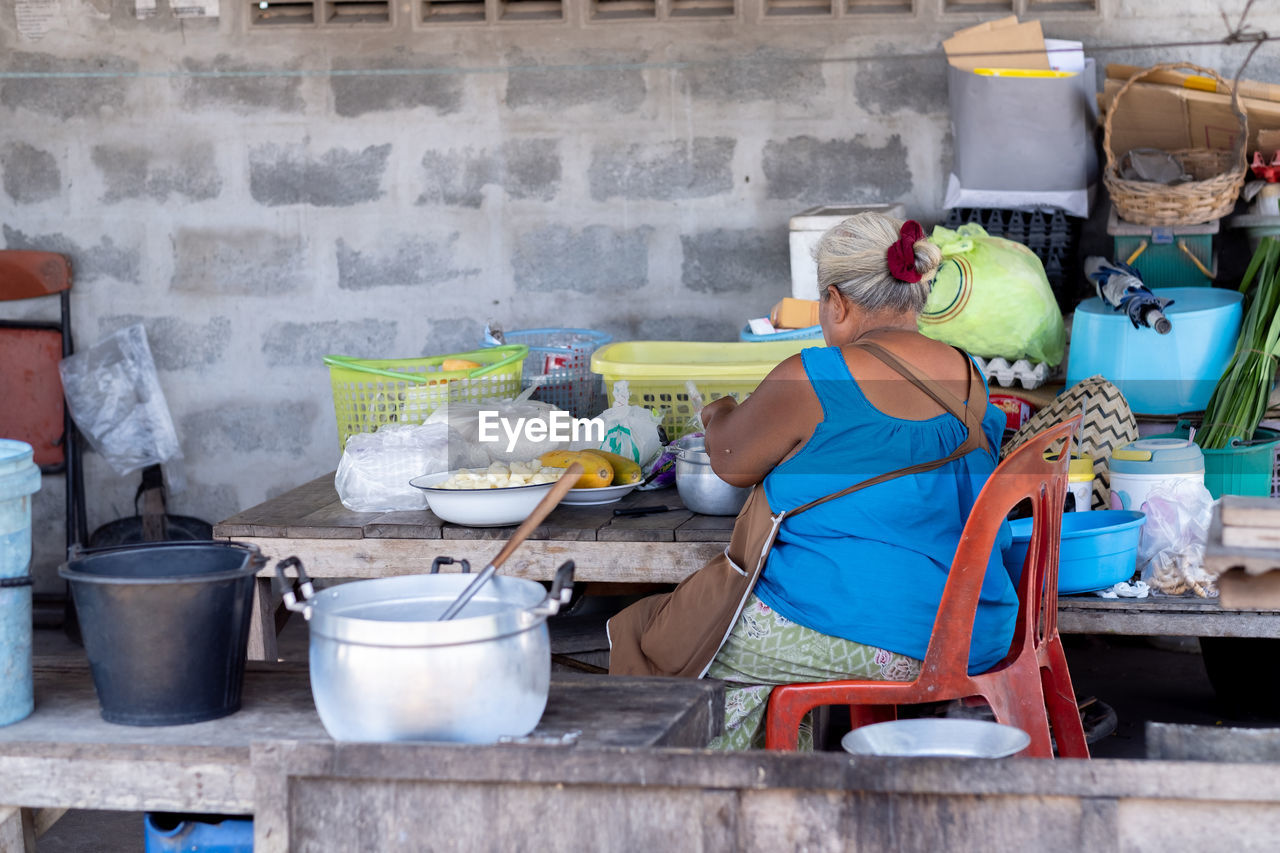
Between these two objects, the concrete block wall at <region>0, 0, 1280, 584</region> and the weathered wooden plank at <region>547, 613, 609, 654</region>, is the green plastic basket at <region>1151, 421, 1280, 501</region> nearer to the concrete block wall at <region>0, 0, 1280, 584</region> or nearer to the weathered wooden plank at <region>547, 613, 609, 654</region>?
the concrete block wall at <region>0, 0, 1280, 584</region>

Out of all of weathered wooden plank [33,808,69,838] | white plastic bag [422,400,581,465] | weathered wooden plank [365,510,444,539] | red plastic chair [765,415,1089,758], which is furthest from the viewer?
white plastic bag [422,400,581,465]

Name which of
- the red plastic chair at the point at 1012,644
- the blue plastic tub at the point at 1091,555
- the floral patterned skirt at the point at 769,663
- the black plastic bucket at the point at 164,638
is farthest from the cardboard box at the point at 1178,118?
the black plastic bucket at the point at 164,638

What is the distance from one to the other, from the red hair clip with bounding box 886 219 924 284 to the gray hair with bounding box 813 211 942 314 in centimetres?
2

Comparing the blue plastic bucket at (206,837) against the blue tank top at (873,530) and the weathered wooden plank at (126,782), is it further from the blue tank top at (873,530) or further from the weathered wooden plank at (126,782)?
the blue tank top at (873,530)

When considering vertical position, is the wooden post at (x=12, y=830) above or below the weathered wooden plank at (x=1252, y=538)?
below

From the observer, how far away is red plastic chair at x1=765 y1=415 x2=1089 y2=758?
237cm

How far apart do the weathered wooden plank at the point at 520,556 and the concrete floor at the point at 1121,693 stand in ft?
3.44

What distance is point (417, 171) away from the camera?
4898 millimetres

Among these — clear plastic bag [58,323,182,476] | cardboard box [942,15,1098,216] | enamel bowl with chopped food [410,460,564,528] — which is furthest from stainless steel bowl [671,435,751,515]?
clear plastic bag [58,323,182,476]

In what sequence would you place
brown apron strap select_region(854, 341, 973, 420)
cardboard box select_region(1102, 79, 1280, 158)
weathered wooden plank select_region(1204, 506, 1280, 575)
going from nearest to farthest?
weathered wooden plank select_region(1204, 506, 1280, 575), brown apron strap select_region(854, 341, 973, 420), cardboard box select_region(1102, 79, 1280, 158)

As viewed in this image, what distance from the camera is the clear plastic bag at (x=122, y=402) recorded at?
16.8ft

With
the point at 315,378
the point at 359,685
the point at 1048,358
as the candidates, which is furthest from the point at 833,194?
the point at 359,685

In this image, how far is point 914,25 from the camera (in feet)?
15.0

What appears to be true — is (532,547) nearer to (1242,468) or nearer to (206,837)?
(206,837)
